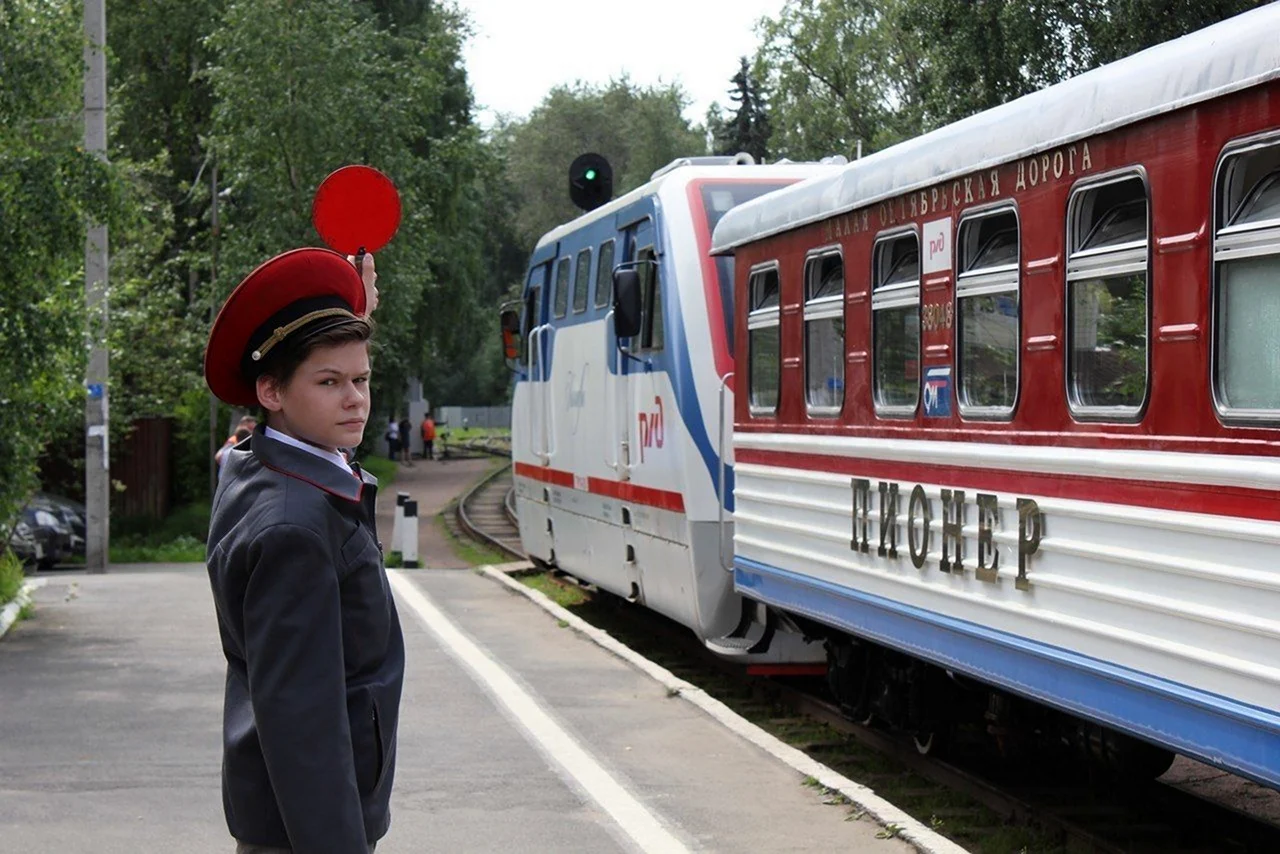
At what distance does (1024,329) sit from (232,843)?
3826mm

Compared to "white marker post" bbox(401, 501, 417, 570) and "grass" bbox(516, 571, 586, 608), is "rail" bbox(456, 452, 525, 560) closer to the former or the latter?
"white marker post" bbox(401, 501, 417, 570)

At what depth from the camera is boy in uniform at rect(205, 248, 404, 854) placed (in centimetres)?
325

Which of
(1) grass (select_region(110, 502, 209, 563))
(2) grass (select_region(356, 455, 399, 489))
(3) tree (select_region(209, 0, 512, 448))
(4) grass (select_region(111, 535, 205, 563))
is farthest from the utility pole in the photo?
(2) grass (select_region(356, 455, 399, 489))

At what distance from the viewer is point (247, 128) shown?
3381cm

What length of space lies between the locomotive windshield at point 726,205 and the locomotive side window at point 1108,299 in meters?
5.76

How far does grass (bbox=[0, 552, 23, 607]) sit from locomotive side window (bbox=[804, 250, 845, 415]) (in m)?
8.63

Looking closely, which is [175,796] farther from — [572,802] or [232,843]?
[572,802]

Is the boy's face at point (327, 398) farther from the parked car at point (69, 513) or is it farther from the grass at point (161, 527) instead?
the grass at point (161, 527)

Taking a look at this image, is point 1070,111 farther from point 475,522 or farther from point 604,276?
point 475,522

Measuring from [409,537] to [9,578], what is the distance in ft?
28.5

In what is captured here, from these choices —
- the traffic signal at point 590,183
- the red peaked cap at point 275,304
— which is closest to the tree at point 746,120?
the traffic signal at point 590,183

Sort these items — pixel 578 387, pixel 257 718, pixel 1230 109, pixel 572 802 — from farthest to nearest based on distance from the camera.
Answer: pixel 578 387 < pixel 572 802 < pixel 1230 109 < pixel 257 718

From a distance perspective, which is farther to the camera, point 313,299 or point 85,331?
point 85,331

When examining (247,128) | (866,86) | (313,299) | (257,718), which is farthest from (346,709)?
(866,86)
